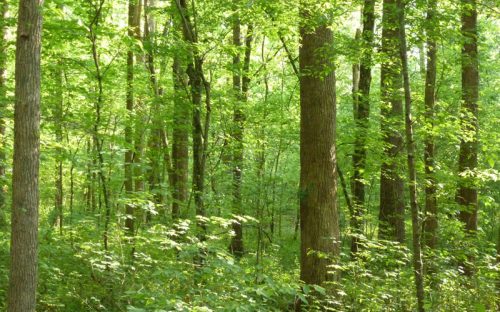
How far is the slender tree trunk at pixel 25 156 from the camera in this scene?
541cm

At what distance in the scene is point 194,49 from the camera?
7.73 metres

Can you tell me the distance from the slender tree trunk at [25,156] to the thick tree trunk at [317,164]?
381 cm

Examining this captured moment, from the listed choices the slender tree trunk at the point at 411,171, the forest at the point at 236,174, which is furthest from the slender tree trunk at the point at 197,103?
the slender tree trunk at the point at 411,171

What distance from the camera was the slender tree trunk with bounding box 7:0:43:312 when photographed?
5.41 meters

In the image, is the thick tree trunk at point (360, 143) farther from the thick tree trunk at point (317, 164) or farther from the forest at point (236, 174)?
the thick tree trunk at point (317, 164)

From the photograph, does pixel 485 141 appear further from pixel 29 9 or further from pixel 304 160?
pixel 29 9

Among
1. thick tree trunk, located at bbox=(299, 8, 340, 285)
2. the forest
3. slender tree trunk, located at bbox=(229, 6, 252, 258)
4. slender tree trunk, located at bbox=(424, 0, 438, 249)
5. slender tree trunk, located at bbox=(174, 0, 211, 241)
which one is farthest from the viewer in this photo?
slender tree trunk, located at bbox=(229, 6, 252, 258)

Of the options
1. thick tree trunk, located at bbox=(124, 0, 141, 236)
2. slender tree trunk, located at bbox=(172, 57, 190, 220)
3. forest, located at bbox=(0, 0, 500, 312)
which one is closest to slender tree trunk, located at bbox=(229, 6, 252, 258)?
forest, located at bbox=(0, 0, 500, 312)

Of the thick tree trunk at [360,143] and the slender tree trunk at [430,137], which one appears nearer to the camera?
the slender tree trunk at [430,137]

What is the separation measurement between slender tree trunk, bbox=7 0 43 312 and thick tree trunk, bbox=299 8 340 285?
381 centimetres

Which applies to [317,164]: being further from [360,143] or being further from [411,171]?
[360,143]

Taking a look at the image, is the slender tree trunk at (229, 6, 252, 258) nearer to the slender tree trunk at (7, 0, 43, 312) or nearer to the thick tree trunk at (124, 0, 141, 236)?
the thick tree trunk at (124, 0, 141, 236)

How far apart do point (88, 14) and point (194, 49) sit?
200 centimetres

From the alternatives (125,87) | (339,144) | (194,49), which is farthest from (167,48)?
(339,144)
